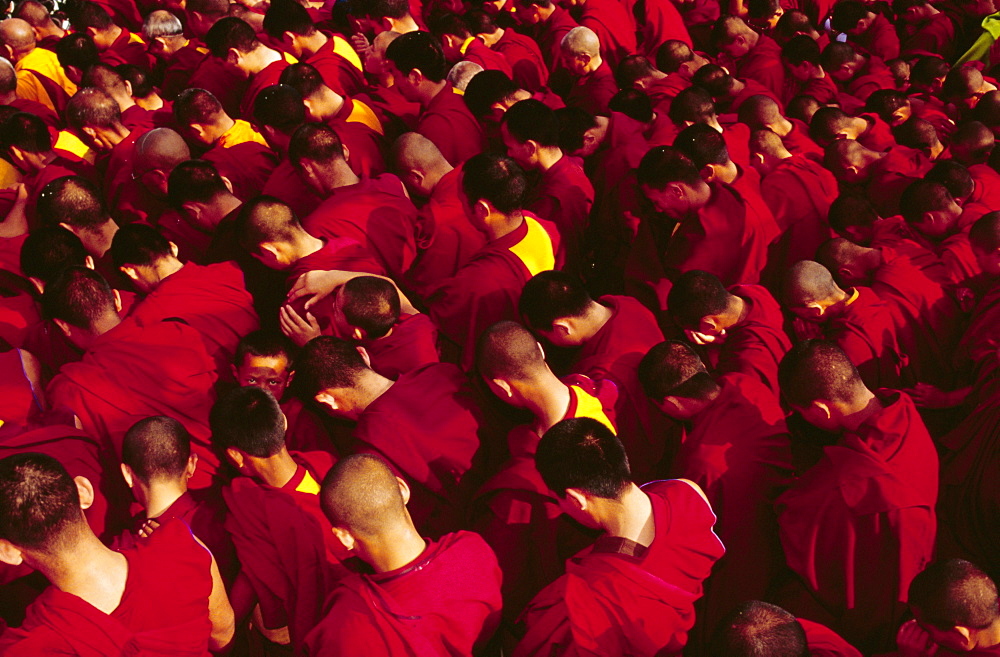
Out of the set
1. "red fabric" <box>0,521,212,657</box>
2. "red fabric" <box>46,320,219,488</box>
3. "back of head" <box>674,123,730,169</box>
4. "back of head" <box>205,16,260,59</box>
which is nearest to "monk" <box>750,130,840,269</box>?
"back of head" <box>674,123,730,169</box>

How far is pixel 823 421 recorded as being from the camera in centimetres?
288

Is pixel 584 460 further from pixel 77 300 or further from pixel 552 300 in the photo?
pixel 77 300

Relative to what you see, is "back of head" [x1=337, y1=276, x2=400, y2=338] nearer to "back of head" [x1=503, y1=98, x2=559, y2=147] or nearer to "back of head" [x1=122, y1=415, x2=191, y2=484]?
"back of head" [x1=122, y1=415, x2=191, y2=484]

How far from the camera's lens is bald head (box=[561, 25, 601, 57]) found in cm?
588

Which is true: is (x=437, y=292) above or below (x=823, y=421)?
below

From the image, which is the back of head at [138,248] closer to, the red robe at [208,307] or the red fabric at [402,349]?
the red robe at [208,307]

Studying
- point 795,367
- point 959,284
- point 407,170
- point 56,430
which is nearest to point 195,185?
point 407,170

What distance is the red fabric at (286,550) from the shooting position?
2.65 m

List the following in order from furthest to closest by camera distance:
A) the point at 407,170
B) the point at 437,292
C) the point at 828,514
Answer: the point at 407,170, the point at 437,292, the point at 828,514

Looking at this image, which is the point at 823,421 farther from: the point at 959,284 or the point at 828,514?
the point at 959,284

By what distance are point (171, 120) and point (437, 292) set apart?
2.77 meters

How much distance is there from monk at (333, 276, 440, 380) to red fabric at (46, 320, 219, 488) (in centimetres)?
62

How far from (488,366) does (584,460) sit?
Result: 2.08 ft

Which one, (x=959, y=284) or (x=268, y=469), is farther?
(x=959, y=284)
